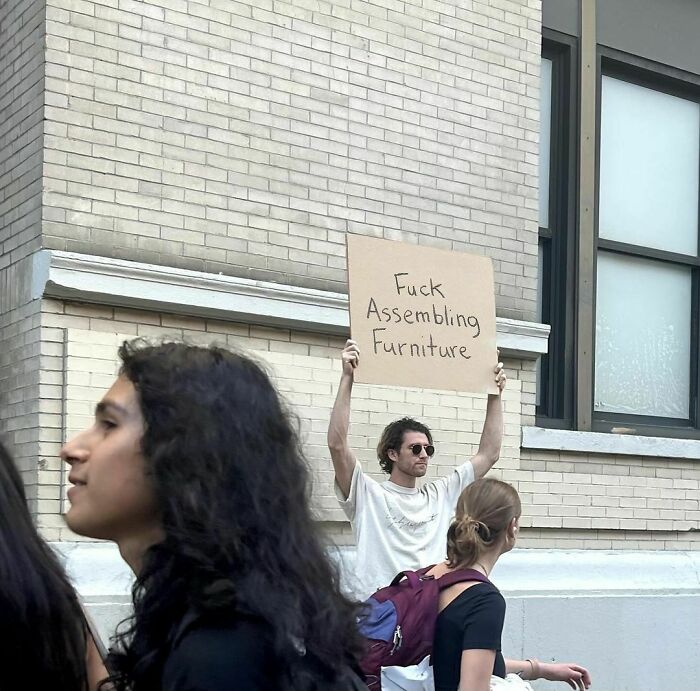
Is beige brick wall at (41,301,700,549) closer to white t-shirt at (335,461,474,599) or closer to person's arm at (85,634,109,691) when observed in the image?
white t-shirt at (335,461,474,599)

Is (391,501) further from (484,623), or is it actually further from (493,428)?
(484,623)

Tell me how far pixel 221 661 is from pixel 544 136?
25.3 ft

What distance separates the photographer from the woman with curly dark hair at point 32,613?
216cm

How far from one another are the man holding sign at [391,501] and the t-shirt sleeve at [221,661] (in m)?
3.87

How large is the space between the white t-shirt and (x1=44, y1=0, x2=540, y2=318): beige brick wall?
1.79m

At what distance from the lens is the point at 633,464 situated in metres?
8.73

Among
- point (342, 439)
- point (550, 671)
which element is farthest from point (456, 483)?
point (550, 671)

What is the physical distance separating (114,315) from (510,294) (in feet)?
9.20

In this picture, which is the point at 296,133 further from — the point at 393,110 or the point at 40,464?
the point at 40,464

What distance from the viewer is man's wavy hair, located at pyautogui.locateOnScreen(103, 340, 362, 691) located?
1769mm

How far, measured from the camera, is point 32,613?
86.6 inches

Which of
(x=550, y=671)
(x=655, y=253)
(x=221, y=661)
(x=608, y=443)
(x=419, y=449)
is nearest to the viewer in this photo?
(x=221, y=661)

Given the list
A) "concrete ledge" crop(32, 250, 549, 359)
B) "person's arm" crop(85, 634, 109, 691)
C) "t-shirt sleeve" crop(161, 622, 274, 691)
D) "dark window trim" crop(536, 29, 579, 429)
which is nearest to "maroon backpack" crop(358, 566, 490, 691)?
"person's arm" crop(85, 634, 109, 691)

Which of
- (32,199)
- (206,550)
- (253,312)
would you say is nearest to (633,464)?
(253,312)
